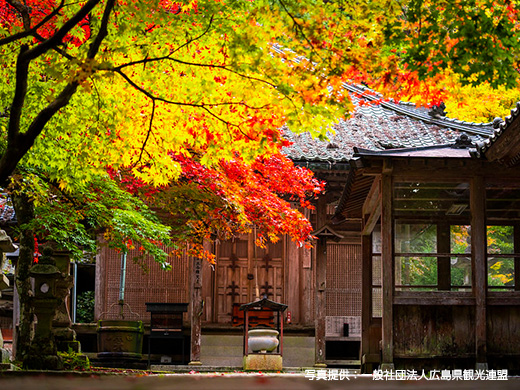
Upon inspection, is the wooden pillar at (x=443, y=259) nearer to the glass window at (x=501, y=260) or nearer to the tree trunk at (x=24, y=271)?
the glass window at (x=501, y=260)

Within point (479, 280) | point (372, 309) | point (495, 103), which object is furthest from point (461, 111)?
point (479, 280)

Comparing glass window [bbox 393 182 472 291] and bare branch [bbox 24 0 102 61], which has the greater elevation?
bare branch [bbox 24 0 102 61]

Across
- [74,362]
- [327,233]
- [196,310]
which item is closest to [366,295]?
[327,233]

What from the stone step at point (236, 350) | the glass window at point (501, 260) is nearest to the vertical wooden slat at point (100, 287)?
the stone step at point (236, 350)

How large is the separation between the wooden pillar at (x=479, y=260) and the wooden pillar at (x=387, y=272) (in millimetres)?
1270

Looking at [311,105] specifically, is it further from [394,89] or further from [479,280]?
[479,280]

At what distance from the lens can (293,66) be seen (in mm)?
9883

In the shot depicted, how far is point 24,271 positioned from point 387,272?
20.6 ft

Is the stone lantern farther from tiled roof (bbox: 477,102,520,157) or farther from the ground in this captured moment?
tiled roof (bbox: 477,102,520,157)

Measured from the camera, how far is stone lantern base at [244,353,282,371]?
16.7m

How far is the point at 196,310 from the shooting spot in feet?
62.7

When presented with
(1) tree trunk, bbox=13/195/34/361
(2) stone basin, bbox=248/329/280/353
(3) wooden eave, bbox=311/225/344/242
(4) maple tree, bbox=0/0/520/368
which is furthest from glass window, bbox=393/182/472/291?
(1) tree trunk, bbox=13/195/34/361

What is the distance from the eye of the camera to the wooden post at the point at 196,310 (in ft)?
62.2

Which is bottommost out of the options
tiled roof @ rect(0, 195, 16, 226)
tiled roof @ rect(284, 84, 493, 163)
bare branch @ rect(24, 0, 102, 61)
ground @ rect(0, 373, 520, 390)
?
ground @ rect(0, 373, 520, 390)
